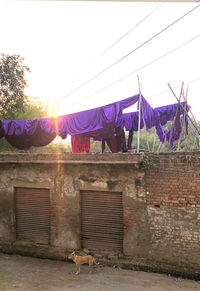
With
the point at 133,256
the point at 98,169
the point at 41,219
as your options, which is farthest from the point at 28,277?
the point at 98,169

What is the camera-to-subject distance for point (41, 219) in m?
7.23

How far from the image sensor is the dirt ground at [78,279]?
17.0 ft

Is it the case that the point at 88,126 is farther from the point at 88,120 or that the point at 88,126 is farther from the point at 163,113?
the point at 163,113

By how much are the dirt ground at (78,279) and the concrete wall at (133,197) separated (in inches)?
15.7

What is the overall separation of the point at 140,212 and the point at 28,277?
3.47 meters

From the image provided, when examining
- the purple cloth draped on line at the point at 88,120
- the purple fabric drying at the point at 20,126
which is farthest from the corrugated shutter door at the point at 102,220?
the purple fabric drying at the point at 20,126

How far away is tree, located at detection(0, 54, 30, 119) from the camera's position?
35.8ft

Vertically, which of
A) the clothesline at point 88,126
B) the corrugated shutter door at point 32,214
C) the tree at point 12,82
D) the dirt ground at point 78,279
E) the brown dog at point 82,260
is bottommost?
the dirt ground at point 78,279

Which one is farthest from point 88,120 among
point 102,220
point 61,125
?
point 102,220

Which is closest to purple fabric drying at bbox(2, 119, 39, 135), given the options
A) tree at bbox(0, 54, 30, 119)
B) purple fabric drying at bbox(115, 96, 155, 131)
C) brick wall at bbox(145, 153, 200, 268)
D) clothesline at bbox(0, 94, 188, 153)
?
clothesline at bbox(0, 94, 188, 153)

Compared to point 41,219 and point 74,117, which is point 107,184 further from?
point 74,117

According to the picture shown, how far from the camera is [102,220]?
21.4ft

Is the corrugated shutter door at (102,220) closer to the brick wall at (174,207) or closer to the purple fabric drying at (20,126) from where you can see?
the brick wall at (174,207)

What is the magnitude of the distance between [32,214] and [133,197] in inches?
140
